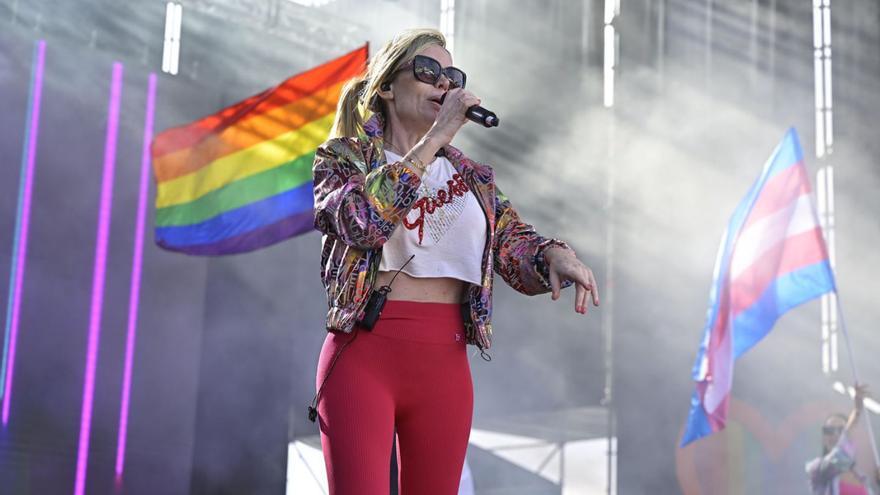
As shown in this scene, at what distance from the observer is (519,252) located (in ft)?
5.05

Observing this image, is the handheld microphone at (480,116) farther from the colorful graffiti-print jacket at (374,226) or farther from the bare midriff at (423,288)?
the bare midriff at (423,288)

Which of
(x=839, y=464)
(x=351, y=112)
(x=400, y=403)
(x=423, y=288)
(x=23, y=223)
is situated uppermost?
(x=23, y=223)

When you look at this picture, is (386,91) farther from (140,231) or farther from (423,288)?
(140,231)

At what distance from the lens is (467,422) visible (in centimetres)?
146

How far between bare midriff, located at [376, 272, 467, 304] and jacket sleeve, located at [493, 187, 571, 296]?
0.33ft

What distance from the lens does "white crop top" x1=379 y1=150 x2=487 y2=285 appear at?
144cm

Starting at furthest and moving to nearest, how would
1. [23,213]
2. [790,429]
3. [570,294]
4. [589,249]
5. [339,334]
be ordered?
[570,294] < [589,249] < [23,213] < [790,429] < [339,334]

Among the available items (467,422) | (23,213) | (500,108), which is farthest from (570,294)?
(467,422)

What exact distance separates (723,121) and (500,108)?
4.75 ft

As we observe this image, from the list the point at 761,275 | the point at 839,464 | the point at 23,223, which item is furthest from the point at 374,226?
the point at 23,223

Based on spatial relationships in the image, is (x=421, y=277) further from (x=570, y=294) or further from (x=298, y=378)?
(x=570, y=294)

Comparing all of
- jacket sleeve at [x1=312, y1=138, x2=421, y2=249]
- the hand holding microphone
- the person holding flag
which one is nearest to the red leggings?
jacket sleeve at [x1=312, y1=138, x2=421, y2=249]

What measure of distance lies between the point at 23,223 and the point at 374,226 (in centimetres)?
470

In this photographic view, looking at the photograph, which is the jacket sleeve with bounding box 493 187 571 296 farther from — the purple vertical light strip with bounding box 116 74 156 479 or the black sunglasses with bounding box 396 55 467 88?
the purple vertical light strip with bounding box 116 74 156 479
